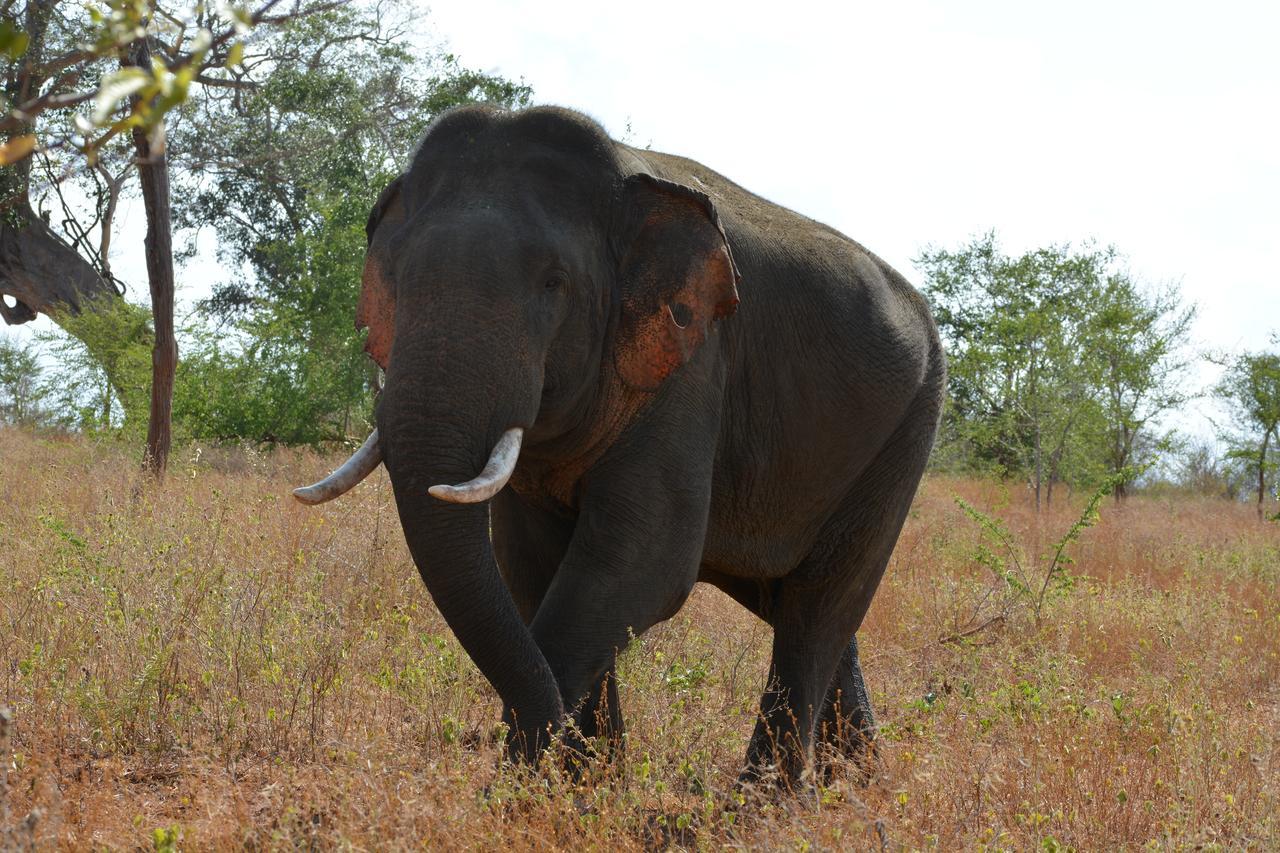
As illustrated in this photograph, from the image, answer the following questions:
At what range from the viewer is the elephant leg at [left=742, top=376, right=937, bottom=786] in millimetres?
5555

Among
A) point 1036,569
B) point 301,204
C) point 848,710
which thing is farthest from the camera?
point 301,204

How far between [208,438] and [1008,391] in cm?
1290

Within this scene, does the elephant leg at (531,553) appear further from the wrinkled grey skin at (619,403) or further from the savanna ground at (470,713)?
the savanna ground at (470,713)

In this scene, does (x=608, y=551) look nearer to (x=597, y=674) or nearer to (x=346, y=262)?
(x=597, y=674)

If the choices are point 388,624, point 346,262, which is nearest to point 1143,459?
point 346,262

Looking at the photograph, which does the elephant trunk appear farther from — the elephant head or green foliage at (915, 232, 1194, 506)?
green foliage at (915, 232, 1194, 506)

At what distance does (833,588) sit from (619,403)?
5.75 feet

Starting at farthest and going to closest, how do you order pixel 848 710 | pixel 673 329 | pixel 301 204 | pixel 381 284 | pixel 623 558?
pixel 301 204, pixel 848 710, pixel 381 284, pixel 673 329, pixel 623 558

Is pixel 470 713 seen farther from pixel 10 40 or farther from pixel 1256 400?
pixel 1256 400

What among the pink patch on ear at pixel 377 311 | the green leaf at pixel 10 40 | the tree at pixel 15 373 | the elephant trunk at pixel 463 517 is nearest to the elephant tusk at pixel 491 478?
the elephant trunk at pixel 463 517

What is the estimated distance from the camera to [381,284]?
4656 mm

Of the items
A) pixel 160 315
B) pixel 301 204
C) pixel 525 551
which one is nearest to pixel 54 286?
pixel 301 204

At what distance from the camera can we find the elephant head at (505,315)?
13.1 ft

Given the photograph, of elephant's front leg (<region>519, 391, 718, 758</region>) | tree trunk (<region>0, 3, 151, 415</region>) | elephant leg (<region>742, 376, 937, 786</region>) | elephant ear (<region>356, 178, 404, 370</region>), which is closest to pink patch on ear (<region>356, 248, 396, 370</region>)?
elephant ear (<region>356, 178, 404, 370</region>)
